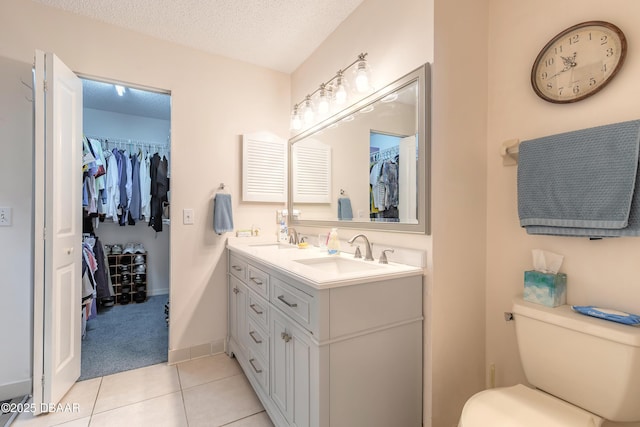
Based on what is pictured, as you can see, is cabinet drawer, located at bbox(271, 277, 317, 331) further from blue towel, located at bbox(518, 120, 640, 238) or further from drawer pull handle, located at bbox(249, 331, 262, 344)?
blue towel, located at bbox(518, 120, 640, 238)

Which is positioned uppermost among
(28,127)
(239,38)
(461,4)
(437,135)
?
(239,38)

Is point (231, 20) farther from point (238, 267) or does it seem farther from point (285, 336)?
point (285, 336)

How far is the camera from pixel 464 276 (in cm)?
143

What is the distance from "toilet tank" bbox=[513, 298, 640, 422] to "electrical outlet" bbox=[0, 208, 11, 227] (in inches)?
114

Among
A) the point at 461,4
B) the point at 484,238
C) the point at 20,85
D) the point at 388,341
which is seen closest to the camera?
the point at 388,341

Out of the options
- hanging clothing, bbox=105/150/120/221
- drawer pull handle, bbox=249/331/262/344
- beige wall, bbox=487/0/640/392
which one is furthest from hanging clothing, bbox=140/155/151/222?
beige wall, bbox=487/0/640/392

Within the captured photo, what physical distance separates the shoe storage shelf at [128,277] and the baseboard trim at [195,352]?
1.84m

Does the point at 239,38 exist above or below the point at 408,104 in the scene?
above

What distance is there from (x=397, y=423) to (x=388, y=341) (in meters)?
0.39

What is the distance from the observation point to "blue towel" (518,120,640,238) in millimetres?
980

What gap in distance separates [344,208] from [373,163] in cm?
38

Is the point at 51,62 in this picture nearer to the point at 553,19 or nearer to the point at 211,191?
the point at 211,191

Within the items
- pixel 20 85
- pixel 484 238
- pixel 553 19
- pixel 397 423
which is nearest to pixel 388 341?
pixel 397 423

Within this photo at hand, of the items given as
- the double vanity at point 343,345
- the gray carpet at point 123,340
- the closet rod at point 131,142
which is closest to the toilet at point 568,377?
the double vanity at point 343,345
